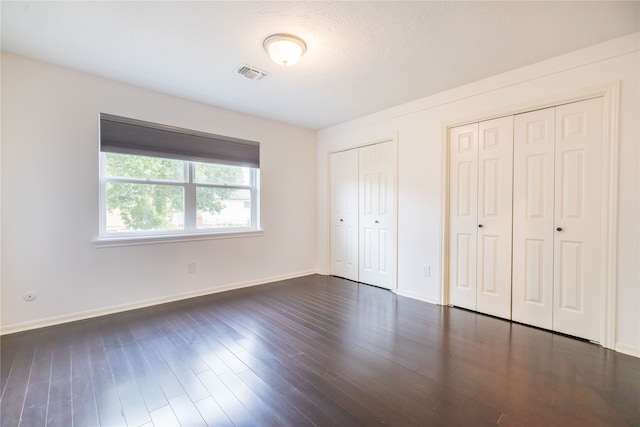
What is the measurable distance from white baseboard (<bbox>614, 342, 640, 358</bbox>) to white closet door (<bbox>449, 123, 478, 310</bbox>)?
3.60 feet

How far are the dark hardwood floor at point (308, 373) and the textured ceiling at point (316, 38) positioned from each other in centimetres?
248

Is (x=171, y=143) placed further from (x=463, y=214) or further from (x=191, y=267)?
(x=463, y=214)

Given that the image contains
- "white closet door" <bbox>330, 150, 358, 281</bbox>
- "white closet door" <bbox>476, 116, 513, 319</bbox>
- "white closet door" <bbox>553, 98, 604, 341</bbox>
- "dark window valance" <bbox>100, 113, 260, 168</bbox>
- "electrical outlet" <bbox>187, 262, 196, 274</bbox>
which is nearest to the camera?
"white closet door" <bbox>553, 98, 604, 341</bbox>

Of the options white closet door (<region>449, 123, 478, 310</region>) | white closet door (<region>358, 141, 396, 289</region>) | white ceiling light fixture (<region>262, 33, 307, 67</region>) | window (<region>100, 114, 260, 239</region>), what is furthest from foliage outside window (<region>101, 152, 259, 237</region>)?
white closet door (<region>449, 123, 478, 310</region>)

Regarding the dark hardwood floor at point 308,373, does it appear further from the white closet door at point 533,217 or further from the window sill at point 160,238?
the window sill at point 160,238

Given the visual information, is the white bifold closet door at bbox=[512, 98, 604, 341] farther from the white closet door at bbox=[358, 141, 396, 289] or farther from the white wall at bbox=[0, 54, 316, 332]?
the white wall at bbox=[0, 54, 316, 332]

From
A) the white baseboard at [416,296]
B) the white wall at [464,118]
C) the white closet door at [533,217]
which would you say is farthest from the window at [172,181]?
the white closet door at [533,217]

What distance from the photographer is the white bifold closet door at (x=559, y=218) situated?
2.35 metres

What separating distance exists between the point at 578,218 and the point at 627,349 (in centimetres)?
106

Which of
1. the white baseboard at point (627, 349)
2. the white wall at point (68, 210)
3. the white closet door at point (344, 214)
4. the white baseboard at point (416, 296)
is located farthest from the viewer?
the white closet door at point (344, 214)

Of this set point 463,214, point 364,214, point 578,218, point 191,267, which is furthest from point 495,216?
point 191,267

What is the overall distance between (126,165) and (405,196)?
11.0ft

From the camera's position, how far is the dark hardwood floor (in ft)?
4.98

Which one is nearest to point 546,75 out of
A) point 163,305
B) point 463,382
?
point 463,382
